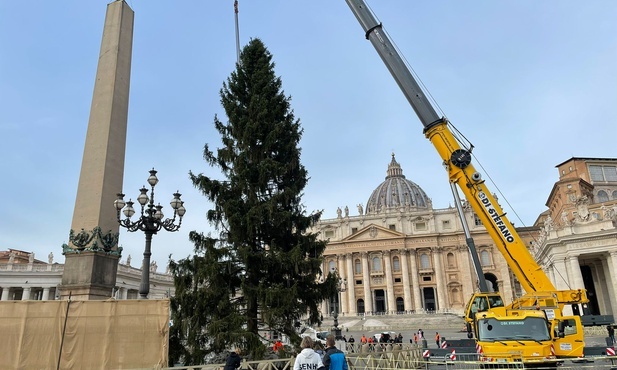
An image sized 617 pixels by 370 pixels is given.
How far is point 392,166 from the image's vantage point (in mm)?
119812

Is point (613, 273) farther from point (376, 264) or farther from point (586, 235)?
point (376, 264)

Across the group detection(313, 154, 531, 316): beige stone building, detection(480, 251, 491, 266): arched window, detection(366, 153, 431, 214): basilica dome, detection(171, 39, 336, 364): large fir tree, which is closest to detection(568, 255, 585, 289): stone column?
detection(171, 39, 336, 364): large fir tree

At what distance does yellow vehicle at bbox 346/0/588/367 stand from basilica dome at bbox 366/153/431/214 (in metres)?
87.7

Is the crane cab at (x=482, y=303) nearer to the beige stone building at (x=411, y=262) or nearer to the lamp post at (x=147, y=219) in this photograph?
the lamp post at (x=147, y=219)

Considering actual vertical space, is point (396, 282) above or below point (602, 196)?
Answer: below

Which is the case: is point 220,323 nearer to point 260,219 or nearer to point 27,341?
point 260,219

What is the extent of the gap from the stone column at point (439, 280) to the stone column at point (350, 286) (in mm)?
14564

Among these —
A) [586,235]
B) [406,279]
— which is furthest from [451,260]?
[586,235]

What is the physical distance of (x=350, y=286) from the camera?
3088 inches

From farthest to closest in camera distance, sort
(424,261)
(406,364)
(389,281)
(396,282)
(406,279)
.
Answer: (424,261), (396,282), (389,281), (406,279), (406,364)

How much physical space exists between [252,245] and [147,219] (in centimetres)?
303

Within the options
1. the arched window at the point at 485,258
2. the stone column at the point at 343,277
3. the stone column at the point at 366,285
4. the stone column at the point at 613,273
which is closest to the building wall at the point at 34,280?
the stone column at the point at 613,273

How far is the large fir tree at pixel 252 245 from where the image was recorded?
1118cm

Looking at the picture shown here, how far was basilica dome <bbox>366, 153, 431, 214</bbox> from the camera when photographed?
343ft
